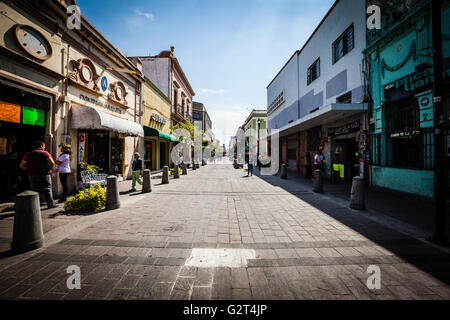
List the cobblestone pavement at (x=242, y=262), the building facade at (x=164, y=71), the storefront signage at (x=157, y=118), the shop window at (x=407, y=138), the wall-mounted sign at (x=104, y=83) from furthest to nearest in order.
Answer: the building facade at (x=164, y=71)
the storefront signage at (x=157, y=118)
the wall-mounted sign at (x=104, y=83)
the shop window at (x=407, y=138)
the cobblestone pavement at (x=242, y=262)

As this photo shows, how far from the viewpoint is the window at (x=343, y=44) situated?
10.4 m

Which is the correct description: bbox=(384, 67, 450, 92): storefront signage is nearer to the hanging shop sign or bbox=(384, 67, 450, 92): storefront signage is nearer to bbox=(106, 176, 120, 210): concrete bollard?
the hanging shop sign

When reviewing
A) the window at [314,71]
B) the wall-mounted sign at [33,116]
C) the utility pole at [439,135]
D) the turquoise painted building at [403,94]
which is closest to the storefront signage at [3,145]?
the wall-mounted sign at [33,116]

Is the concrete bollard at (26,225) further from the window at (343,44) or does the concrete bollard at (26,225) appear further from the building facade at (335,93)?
the window at (343,44)

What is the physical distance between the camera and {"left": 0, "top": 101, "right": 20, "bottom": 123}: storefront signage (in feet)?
17.9

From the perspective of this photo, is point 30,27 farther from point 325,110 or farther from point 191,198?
point 325,110

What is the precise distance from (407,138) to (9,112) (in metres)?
14.3

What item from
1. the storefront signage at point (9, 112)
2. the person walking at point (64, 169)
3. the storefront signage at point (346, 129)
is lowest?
the person walking at point (64, 169)

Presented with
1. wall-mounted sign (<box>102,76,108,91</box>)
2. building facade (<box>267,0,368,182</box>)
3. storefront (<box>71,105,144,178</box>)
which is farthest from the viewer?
building facade (<box>267,0,368,182</box>)

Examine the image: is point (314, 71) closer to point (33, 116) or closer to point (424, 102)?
point (424, 102)

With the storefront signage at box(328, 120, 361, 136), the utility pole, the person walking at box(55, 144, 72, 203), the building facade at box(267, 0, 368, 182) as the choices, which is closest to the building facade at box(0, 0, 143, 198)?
the person walking at box(55, 144, 72, 203)

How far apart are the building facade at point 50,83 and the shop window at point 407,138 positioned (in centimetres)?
1242

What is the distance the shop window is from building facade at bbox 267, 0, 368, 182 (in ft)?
3.55
